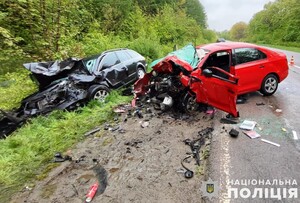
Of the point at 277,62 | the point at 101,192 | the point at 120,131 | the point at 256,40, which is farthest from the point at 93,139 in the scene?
the point at 256,40

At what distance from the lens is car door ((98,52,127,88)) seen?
869 centimetres

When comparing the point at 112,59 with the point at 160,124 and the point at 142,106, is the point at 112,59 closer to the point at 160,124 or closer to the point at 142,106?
the point at 142,106

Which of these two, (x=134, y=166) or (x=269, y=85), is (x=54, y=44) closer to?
(x=134, y=166)

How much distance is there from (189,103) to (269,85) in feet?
9.19

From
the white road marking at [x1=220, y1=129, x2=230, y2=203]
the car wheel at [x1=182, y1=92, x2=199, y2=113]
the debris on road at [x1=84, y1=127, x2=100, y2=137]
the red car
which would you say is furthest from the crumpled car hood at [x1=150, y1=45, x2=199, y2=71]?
the white road marking at [x1=220, y1=129, x2=230, y2=203]

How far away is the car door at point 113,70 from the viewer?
869 centimetres

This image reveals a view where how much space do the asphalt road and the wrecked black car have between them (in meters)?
3.88

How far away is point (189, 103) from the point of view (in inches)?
271

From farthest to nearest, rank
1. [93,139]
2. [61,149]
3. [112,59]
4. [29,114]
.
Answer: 1. [112,59]
2. [29,114]
3. [93,139]
4. [61,149]

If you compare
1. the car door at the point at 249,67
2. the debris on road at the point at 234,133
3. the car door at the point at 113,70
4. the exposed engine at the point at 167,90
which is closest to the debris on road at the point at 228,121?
the debris on road at the point at 234,133

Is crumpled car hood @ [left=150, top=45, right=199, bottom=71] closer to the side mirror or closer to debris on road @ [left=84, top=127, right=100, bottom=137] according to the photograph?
the side mirror

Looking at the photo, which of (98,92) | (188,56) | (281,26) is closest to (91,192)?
(98,92)

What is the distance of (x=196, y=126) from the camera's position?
6133mm

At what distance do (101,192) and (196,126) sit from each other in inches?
119
